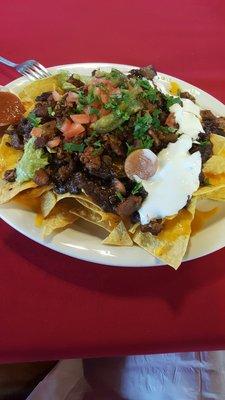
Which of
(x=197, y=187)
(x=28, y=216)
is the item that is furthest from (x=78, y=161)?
(x=197, y=187)

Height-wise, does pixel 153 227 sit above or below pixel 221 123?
below

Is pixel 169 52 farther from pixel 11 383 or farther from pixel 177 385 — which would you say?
pixel 11 383

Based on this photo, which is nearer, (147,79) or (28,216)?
(28,216)

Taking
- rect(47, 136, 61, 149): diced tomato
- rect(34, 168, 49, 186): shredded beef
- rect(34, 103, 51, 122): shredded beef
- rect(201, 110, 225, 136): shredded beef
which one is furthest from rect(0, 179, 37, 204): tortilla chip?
rect(201, 110, 225, 136): shredded beef

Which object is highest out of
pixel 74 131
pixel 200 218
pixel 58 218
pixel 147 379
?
pixel 74 131

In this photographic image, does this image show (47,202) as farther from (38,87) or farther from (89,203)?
(38,87)

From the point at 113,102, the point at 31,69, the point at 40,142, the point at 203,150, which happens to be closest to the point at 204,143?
the point at 203,150
